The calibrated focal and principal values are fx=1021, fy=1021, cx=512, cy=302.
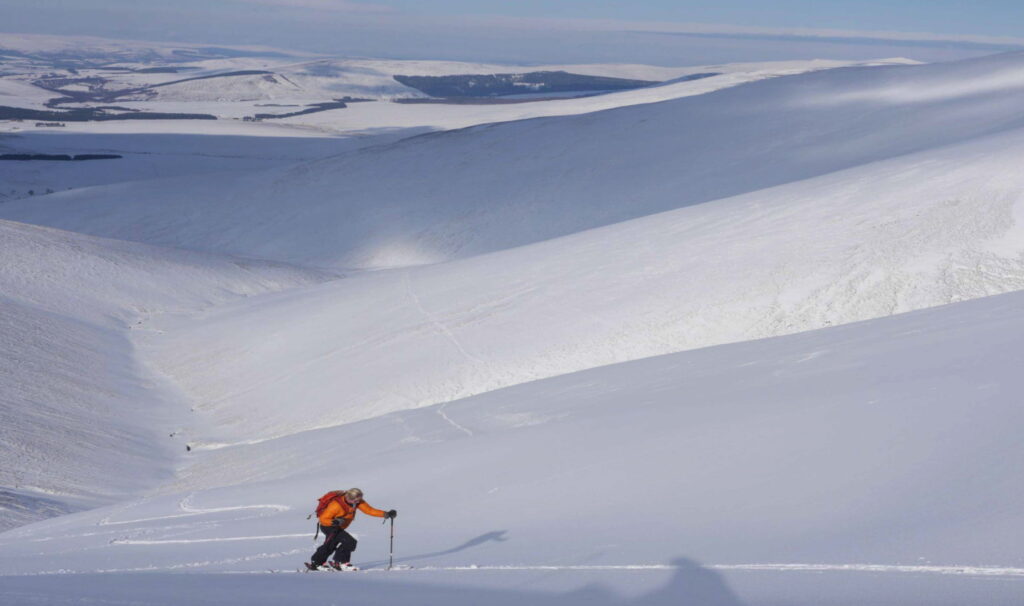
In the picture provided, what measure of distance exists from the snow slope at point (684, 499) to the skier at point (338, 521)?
0.56 m

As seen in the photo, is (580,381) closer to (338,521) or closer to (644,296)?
(644,296)

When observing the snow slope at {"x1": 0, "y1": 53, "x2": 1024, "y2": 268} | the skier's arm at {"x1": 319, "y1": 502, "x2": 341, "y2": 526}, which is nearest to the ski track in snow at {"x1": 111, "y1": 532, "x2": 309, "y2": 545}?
the skier's arm at {"x1": 319, "y1": 502, "x2": 341, "y2": 526}

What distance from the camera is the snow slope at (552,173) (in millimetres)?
36250

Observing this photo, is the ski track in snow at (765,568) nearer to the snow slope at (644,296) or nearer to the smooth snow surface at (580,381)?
the smooth snow surface at (580,381)

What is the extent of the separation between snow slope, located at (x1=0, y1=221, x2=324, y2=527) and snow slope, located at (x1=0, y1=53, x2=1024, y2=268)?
7.67 meters

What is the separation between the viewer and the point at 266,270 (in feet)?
115

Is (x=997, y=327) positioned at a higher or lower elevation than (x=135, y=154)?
lower

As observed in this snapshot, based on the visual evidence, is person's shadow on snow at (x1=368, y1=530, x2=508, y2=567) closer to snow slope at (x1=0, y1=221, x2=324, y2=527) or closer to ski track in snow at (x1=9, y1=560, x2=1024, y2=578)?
ski track in snow at (x1=9, y1=560, x2=1024, y2=578)

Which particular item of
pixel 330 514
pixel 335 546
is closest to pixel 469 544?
pixel 335 546

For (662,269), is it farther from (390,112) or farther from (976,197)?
(390,112)

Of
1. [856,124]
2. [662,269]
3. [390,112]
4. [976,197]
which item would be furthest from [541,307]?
[390,112]

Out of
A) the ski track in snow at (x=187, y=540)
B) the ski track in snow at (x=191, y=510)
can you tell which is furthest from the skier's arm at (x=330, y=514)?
the ski track in snow at (x=191, y=510)

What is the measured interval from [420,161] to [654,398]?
3993cm

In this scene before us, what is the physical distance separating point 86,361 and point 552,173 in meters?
24.7
